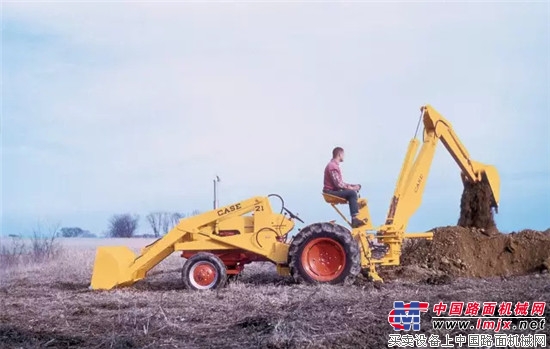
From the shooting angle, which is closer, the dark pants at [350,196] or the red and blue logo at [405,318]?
the red and blue logo at [405,318]

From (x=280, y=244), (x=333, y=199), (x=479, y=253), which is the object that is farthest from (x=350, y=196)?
(x=479, y=253)

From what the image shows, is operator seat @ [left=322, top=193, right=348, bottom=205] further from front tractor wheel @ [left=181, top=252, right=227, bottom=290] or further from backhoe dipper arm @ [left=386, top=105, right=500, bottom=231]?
front tractor wheel @ [left=181, top=252, right=227, bottom=290]

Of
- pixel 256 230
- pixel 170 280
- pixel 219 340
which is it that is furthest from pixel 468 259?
pixel 219 340

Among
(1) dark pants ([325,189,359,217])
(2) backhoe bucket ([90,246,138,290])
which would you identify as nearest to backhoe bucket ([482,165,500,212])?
(1) dark pants ([325,189,359,217])

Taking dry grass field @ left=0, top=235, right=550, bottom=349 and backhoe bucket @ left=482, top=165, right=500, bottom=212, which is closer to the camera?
dry grass field @ left=0, top=235, right=550, bottom=349

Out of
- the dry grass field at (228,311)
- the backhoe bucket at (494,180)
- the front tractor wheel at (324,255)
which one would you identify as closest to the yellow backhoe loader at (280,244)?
the front tractor wheel at (324,255)

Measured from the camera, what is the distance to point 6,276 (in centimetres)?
A: 1825

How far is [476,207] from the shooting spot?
51.6 ft

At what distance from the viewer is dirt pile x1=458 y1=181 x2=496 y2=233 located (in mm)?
15242

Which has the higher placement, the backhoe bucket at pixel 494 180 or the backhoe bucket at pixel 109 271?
the backhoe bucket at pixel 494 180

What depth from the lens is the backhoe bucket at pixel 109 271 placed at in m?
12.8

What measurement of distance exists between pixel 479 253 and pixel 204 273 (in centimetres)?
609

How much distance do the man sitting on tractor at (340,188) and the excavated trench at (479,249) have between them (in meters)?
2.28

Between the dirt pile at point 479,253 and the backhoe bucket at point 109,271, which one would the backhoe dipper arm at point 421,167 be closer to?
the dirt pile at point 479,253
